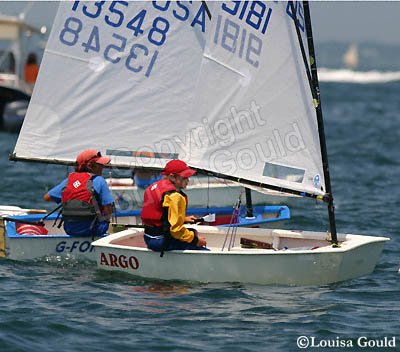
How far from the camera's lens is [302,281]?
10.4 metres


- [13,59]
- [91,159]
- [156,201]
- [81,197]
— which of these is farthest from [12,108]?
[156,201]

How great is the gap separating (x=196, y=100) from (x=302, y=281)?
2.29 metres

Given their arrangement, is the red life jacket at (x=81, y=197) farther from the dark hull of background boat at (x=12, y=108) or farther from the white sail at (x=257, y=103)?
the dark hull of background boat at (x=12, y=108)

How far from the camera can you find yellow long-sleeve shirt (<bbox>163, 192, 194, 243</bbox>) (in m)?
10.3

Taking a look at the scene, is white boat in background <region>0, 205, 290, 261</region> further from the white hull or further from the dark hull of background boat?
the dark hull of background boat

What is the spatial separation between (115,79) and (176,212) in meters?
3.48

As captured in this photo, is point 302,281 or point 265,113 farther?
point 265,113

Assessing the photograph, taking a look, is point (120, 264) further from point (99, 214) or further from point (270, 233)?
point (270, 233)

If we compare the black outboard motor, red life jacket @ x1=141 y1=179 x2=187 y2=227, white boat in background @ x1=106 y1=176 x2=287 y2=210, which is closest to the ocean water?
red life jacket @ x1=141 y1=179 x2=187 y2=227

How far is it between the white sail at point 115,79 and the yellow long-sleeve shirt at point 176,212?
112 inches

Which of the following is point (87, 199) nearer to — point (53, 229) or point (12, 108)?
point (53, 229)

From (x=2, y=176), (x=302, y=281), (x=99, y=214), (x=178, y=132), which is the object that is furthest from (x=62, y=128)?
(x=2, y=176)

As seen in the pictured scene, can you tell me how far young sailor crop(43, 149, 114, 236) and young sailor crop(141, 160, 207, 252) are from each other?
0.78 meters

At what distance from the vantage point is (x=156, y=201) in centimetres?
1041
